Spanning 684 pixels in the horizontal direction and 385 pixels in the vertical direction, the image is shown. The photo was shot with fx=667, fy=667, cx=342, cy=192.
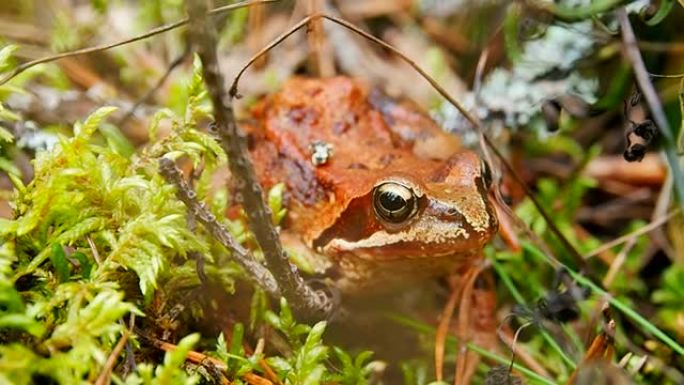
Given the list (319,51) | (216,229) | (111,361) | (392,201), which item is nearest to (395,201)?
(392,201)

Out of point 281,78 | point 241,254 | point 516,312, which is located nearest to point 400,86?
point 281,78

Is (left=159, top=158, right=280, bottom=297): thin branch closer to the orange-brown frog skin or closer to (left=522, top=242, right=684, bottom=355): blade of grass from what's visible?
the orange-brown frog skin

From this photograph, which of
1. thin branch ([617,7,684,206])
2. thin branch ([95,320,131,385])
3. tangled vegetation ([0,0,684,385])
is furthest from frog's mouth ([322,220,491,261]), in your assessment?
thin branch ([95,320,131,385])

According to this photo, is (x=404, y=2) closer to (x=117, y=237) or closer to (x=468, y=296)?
(x=468, y=296)

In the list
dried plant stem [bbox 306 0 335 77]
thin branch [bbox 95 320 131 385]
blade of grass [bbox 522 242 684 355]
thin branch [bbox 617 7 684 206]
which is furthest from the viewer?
dried plant stem [bbox 306 0 335 77]

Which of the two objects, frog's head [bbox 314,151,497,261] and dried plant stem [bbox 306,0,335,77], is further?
dried plant stem [bbox 306,0,335,77]

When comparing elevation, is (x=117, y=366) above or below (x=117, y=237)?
below

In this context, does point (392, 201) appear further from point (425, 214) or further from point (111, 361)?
point (111, 361)
